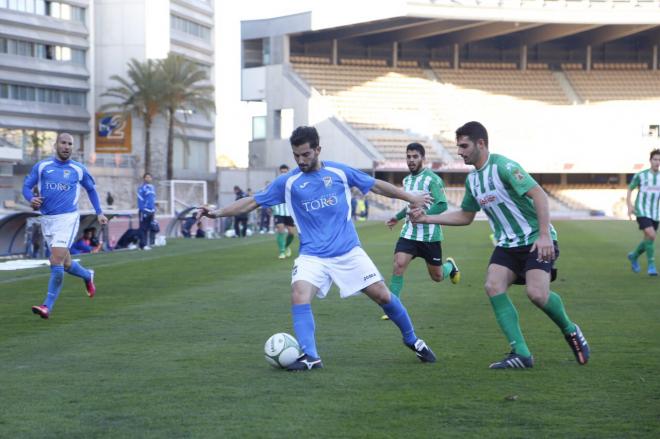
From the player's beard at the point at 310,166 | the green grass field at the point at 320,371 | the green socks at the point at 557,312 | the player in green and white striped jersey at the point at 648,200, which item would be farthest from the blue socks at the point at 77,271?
the player in green and white striped jersey at the point at 648,200

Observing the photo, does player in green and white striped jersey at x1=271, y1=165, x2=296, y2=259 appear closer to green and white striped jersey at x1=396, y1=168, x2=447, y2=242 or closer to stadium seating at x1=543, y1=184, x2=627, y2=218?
green and white striped jersey at x1=396, y1=168, x2=447, y2=242

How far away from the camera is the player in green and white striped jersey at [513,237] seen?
7.91 meters

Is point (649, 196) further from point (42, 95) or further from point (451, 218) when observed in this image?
point (42, 95)

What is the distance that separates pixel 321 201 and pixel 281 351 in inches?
47.9

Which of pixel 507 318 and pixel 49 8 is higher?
pixel 49 8

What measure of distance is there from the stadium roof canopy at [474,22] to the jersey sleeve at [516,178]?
56.8m

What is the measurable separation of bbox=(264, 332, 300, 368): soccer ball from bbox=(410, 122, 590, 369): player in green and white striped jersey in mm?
1561

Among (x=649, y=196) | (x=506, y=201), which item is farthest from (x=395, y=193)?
(x=649, y=196)

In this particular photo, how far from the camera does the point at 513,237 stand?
8164 millimetres

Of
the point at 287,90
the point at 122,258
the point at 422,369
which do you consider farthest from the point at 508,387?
the point at 287,90

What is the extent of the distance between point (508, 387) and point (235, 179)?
194 ft

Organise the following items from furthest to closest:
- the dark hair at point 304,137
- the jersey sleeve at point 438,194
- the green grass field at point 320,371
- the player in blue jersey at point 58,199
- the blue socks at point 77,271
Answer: the blue socks at point 77,271 → the player in blue jersey at point 58,199 → the jersey sleeve at point 438,194 → the dark hair at point 304,137 → the green grass field at point 320,371

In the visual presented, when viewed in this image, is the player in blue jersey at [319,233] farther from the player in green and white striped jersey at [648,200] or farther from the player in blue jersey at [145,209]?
the player in blue jersey at [145,209]

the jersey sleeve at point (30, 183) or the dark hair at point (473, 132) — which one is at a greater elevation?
the dark hair at point (473, 132)
